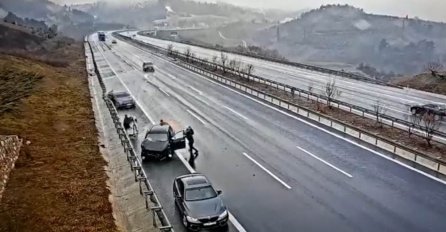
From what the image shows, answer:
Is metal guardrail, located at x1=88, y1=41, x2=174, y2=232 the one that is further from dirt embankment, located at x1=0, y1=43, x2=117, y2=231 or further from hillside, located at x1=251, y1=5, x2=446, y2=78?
hillside, located at x1=251, y1=5, x2=446, y2=78

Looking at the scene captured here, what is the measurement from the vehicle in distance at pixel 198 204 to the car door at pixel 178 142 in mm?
7498

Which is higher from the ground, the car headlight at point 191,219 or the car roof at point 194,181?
the car roof at point 194,181

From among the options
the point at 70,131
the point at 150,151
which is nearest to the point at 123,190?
the point at 150,151

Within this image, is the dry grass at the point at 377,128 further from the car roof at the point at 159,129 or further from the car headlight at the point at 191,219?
the car headlight at the point at 191,219

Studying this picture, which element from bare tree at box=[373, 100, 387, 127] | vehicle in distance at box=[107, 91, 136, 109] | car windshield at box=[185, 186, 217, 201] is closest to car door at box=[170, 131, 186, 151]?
car windshield at box=[185, 186, 217, 201]

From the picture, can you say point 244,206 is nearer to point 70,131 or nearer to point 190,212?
point 190,212

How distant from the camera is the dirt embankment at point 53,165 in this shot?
55.1ft

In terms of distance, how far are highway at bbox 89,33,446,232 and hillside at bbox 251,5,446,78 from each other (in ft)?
407

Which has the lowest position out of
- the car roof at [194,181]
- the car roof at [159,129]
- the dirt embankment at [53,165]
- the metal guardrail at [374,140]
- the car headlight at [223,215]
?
the dirt embankment at [53,165]

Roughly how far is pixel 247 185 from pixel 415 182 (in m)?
7.69

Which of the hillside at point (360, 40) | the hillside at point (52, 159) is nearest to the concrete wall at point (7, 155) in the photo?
the hillside at point (52, 159)

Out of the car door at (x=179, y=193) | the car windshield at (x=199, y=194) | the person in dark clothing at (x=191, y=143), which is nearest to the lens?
the car windshield at (x=199, y=194)

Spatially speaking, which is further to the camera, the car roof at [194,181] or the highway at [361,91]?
the highway at [361,91]

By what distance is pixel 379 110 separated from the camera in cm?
3669
